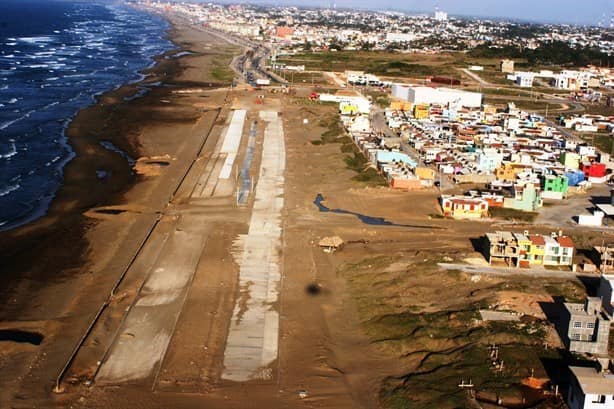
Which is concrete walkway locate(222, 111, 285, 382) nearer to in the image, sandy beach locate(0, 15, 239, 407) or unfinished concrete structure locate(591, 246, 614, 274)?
sandy beach locate(0, 15, 239, 407)

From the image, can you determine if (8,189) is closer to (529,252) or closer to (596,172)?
(529,252)

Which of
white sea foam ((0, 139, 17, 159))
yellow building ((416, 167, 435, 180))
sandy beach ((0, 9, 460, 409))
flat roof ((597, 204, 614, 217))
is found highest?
yellow building ((416, 167, 435, 180))

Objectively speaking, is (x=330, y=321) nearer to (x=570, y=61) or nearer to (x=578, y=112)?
(x=578, y=112)

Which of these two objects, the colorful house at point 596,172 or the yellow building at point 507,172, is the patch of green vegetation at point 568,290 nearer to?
the yellow building at point 507,172

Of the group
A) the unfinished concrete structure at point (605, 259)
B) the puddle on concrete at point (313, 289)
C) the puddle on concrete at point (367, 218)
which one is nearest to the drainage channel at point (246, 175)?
the puddle on concrete at point (367, 218)

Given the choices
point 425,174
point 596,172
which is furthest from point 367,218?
point 596,172

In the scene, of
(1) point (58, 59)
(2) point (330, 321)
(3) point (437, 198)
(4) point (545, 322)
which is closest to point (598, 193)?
(3) point (437, 198)

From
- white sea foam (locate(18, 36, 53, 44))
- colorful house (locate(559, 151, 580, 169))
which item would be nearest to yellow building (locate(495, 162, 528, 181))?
colorful house (locate(559, 151, 580, 169))

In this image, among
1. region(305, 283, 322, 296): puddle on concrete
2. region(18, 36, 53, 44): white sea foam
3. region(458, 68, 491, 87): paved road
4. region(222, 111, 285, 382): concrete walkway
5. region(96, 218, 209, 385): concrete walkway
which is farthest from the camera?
region(18, 36, 53, 44): white sea foam
